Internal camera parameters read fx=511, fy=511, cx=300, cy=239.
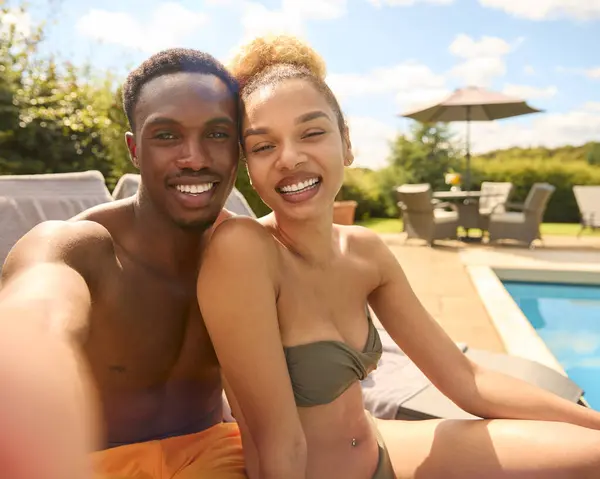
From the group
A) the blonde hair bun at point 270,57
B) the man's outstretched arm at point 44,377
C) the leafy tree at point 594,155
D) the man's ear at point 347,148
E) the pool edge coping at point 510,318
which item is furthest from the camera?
the leafy tree at point 594,155

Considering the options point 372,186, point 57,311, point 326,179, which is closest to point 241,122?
point 326,179

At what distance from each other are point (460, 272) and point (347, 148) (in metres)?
6.58

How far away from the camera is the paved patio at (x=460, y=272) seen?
15.9ft

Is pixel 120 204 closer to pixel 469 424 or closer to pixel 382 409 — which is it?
pixel 469 424

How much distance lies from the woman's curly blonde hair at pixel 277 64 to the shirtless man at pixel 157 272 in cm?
6

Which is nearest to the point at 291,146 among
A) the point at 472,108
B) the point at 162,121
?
the point at 162,121

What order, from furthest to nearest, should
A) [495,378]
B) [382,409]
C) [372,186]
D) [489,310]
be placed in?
1. [372,186]
2. [489,310]
3. [382,409]
4. [495,378]

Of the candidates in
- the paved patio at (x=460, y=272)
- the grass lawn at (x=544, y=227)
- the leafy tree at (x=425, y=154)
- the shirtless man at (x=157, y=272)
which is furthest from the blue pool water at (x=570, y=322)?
the leafy tree at (x=425, y=154)

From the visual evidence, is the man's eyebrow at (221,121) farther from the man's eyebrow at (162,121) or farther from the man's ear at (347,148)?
the man's ear at (347,148)

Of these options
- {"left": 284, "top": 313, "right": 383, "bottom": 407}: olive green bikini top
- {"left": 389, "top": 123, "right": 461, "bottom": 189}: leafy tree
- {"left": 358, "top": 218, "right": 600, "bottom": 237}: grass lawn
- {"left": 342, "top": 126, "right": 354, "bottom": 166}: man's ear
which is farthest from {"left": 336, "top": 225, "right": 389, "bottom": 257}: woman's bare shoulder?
{"left": 389, "top": 123, "right": 461, "bottom": 189}: leafy tree

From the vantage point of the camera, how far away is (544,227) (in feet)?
49.7

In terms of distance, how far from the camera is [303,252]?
4.11ft

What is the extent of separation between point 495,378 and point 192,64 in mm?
1163

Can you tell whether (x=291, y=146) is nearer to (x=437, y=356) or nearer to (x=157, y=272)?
(x=157, y=272)
